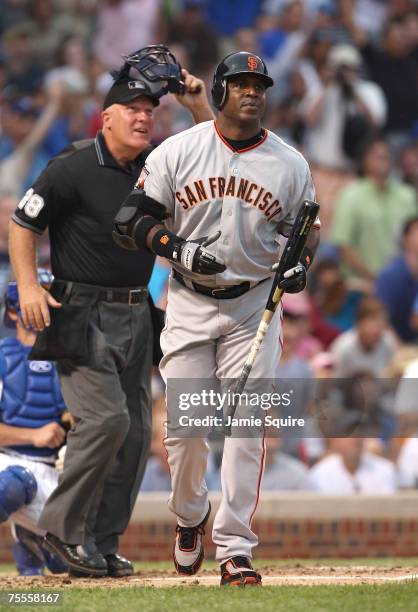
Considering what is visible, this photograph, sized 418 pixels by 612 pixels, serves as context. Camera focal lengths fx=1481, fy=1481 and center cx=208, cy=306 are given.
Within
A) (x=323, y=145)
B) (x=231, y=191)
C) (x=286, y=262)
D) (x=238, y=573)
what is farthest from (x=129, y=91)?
(x=323, y=145)

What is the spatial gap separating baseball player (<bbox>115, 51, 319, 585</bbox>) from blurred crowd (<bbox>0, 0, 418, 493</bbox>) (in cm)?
308

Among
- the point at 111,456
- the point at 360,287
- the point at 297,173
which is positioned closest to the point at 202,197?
the point at 297,173

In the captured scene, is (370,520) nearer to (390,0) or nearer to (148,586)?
(148,586)

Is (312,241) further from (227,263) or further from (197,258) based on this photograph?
(197,258)

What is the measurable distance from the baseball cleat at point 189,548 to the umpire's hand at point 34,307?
1112mm

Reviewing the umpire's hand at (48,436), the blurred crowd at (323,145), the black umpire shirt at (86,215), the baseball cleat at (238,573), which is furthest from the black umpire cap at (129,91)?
the blurred crowd at (323,145)

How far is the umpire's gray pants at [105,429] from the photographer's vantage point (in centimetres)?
687

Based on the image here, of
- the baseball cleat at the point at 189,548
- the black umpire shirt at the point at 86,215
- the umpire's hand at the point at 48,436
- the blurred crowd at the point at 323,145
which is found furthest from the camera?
the blurred crowd at the point at 323,145

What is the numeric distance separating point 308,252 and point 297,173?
0.34 m

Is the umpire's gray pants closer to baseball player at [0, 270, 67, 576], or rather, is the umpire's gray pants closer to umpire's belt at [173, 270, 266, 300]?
baseball player at [0, 270, 67, 576]

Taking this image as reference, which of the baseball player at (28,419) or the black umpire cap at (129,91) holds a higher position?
the black umpire cap at (129,91)

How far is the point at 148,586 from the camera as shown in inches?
247

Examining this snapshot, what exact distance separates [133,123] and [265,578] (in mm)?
2220

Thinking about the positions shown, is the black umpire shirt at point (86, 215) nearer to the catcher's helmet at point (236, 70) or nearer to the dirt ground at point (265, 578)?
the catcher's helmet at point (236, 70)
